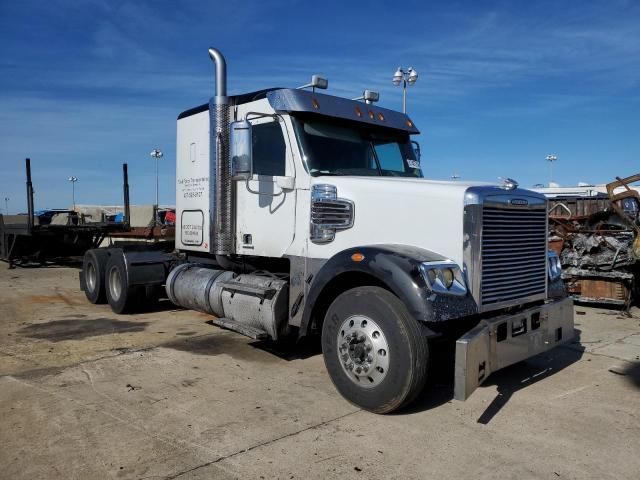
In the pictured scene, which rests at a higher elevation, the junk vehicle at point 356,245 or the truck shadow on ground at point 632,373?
the junk vehicle at point 356,245

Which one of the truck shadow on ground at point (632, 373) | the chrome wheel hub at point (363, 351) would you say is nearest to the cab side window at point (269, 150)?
the chrome wheel hub at point (363, 351)

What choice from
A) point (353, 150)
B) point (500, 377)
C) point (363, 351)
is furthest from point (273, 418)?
point (353, 150)

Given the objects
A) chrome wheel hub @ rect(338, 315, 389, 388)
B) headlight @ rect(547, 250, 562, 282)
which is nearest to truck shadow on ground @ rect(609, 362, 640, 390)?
headlight @ rect(547, 250, 562, 282)

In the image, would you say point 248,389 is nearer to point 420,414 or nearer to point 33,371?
point 420,414

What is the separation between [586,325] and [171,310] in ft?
21.1

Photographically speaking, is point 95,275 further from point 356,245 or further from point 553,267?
point 553,267

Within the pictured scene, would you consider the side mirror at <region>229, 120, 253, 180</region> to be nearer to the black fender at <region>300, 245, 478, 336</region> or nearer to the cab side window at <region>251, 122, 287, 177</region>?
the cab side window at <region>251, 122, 287, 177</region>

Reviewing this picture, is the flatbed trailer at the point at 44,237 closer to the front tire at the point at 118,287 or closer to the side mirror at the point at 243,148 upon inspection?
the front tire at the point at 118,287

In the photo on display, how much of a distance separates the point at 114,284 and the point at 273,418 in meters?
5.47

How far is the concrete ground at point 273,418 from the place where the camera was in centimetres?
349

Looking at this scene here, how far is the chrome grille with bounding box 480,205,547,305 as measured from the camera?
14.3 ft

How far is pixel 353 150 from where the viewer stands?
5.80 m

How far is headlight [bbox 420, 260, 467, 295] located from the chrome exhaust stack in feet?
9.67

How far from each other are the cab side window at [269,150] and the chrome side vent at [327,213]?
1.89 ft
